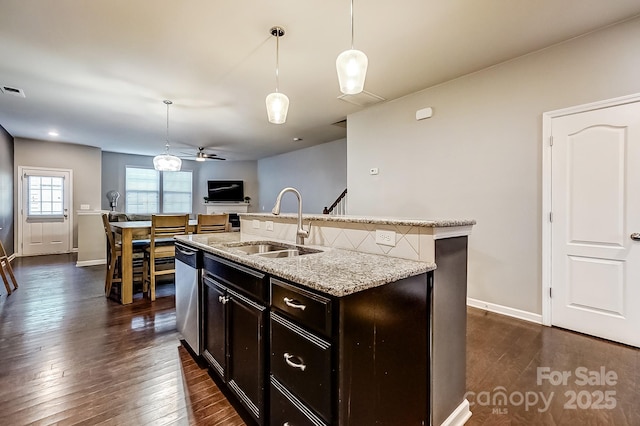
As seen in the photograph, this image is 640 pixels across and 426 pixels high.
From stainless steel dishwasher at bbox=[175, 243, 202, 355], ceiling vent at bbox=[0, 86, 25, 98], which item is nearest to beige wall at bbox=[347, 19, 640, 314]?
stainless steel dishwasher at bbox=[175, 243, 202, 355]

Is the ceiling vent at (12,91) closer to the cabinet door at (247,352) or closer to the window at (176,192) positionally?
the cabinet door at (247,352)

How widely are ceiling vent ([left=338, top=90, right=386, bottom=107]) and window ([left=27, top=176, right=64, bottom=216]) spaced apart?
722 cm

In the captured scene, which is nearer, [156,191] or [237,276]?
[237,276]

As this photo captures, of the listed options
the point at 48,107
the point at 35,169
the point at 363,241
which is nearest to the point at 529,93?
the point at 363,241

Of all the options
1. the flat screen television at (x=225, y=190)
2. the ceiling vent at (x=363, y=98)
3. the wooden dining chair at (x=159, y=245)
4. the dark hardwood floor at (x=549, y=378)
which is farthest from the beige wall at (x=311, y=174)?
the dark hardwood floor at (x=549, y=378)

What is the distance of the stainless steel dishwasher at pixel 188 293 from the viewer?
210 centimetres

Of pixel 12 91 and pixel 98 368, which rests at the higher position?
pixel 12 91

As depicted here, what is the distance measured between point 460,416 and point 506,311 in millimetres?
1932

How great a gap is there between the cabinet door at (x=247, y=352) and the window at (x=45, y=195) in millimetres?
7793

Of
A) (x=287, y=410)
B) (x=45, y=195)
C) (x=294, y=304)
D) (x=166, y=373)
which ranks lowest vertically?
(x=166, y=373)

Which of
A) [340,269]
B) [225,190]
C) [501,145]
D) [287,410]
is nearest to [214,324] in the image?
[287,410]

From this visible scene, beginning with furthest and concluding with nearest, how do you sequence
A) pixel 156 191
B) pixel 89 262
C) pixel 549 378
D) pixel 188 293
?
pixel 156 191 → pixel 89 262 → pixel 188 293 → pixel 549 378

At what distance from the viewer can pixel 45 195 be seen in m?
6.71

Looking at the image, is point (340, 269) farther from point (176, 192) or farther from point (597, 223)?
point (176, 192)
